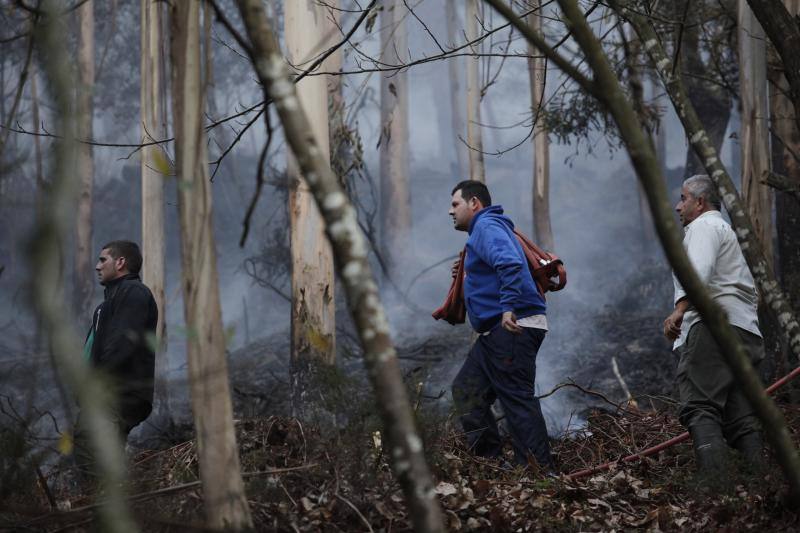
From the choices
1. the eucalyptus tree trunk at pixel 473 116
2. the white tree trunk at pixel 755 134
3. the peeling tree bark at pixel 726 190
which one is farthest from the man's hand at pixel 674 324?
the eucalyptus tree trunk at pixel 473 116

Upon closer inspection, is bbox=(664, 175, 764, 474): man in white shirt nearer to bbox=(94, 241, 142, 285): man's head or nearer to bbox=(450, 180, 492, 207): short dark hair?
bbox=(450, 180, 492, 207): short dark hair

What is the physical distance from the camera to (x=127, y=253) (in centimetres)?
560

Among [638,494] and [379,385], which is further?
[638,494]

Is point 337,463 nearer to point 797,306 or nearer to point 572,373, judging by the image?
point 797,306

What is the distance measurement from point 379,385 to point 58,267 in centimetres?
80

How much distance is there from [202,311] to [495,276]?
126 inches

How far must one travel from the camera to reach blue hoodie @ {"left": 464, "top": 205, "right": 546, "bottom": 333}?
5207 mm

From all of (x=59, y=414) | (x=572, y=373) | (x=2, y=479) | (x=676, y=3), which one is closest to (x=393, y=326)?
(x=572, y=373)

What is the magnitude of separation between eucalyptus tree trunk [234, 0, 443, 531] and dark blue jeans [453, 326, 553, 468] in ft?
9.41

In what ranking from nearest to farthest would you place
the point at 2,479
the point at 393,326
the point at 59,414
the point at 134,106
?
the point at 2,479, the point at 59,414, the point at 393,326, the point at 134,106

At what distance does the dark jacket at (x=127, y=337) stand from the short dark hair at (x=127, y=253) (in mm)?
76

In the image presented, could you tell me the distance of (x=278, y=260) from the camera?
647 inches

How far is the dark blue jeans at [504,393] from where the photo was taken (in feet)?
16.9

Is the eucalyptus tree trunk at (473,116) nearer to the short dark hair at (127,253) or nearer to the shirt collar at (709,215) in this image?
the short dark hair at (127,253)
